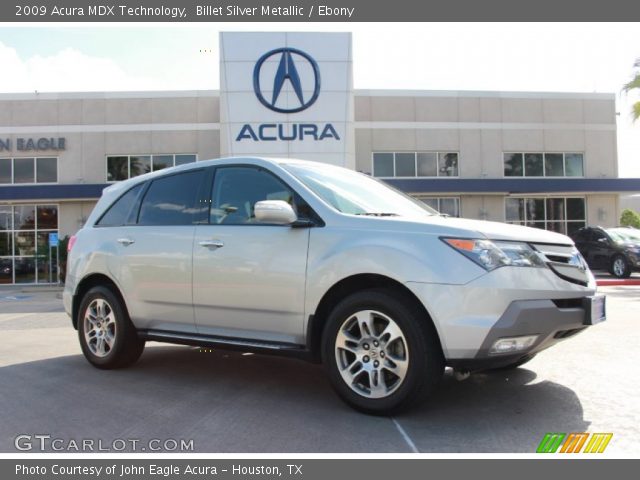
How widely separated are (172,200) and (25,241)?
21.6m

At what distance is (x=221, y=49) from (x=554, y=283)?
18.5 metres

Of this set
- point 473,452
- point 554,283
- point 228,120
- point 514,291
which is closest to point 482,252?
point 514,291

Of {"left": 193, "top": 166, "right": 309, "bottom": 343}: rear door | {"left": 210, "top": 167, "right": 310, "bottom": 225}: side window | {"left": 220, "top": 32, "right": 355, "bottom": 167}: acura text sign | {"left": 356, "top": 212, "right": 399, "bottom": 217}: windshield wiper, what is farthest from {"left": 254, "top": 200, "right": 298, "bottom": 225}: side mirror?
{"left": 220, "top": 32, "right": 355, "bottom": 167}: acura text sign

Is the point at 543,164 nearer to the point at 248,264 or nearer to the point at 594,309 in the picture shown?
the point at 594,309

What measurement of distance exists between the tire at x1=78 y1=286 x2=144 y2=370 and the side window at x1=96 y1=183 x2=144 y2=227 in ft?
2.21

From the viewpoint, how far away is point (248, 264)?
4496mm

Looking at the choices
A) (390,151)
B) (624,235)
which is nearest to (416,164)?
(390,151)

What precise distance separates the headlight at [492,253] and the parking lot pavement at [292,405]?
107 cm

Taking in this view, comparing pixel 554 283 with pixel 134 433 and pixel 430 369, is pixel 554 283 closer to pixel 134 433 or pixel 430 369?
pixel 430 369

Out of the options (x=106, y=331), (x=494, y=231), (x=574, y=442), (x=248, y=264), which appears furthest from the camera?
(x=106, y=331)

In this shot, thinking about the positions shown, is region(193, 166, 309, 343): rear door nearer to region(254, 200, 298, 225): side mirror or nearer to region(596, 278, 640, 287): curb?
region(254, 200, 298, 225): side mirror

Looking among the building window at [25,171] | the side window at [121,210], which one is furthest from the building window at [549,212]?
the side window at [121,210]

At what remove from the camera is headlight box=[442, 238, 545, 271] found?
3.67 m

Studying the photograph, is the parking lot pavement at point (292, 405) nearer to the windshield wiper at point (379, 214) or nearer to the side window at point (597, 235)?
the windshield wiper at point (379, 214)
